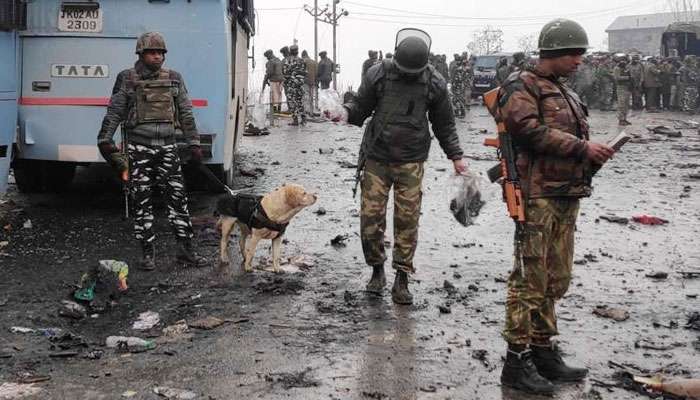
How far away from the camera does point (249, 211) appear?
253 inches

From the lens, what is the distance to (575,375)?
4.33m

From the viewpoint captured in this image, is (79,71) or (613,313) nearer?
(613,313)

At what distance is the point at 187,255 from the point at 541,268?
368 centimetres

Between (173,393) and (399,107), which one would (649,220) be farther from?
(173,393)

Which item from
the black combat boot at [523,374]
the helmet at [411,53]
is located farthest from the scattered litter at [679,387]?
the helmet at [411,53]

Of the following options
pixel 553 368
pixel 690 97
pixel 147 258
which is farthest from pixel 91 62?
pixel 690 97

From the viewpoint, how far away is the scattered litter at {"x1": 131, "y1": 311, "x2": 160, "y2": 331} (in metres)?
5.28

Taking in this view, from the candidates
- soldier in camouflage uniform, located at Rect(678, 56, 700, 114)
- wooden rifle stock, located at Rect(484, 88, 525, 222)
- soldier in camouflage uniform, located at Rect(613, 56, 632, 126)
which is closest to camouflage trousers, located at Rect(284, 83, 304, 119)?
soldier in camouflage uniform, located at Rect(613, 56, 632, 126)

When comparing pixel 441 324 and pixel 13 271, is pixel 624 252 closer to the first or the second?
pixel 441 324

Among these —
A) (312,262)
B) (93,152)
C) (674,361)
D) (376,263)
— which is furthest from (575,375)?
(93,152)

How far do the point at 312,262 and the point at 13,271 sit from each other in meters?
2.50

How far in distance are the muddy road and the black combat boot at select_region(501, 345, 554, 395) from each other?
0.08 m

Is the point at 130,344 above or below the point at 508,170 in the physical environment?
below

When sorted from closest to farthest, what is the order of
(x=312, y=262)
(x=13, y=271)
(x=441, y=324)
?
1. (x=441, y=324)
2. (x=13, y=271)
3. (x=312, y=262)
